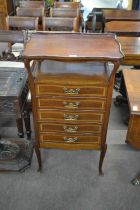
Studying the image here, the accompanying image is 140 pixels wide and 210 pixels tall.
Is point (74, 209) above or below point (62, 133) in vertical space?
below

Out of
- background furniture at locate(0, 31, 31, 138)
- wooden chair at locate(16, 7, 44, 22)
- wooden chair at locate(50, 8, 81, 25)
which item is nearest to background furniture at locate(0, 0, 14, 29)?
wooden chair at locate(16, 7, 44, 22)

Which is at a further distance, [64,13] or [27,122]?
[64,13]

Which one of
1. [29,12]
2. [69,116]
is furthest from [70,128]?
[29,12]

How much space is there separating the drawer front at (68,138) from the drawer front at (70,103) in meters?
0.25

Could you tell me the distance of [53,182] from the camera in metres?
1.77

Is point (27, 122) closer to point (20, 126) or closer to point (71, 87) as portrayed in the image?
point (20, 126)

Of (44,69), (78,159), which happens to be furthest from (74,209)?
(44,69)

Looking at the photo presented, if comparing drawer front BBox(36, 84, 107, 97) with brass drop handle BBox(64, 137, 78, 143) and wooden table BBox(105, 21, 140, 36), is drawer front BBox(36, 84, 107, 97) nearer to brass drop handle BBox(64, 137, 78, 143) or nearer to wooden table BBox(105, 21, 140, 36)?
brass drop handle BBox(64, 137, 78, 143)

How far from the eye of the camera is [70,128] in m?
1.52

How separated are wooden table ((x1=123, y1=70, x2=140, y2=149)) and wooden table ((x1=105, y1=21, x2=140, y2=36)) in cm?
105

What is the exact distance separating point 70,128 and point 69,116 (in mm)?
103

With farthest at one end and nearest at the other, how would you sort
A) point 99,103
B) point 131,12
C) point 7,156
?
1. point 131,12
2. point 7,156
3. point 99,103

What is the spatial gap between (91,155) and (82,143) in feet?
1.49

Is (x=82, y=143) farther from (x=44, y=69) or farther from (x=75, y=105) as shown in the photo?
(x=44, y=69)
